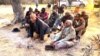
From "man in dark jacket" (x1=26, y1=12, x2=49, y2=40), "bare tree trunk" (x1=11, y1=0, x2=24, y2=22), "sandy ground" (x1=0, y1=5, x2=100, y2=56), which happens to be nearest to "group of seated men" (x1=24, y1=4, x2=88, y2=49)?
"man in dark jacket" (x1=26, y1=12, x2=49, y2=40)

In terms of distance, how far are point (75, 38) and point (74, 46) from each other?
0.88 feet

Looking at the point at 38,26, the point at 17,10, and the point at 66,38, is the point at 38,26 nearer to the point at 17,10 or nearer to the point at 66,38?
the point at 66,38

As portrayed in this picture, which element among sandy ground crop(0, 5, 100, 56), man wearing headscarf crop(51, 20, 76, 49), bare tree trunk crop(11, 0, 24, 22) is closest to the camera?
sandy ground crop(0, 5, 100, 56)

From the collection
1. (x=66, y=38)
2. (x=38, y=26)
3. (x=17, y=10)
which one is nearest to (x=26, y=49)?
(x=38, y=26)

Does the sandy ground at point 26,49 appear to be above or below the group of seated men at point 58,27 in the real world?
below

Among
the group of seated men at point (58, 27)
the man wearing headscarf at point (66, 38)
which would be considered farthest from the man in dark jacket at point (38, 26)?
the man wearing headscarf at point (66, 38)

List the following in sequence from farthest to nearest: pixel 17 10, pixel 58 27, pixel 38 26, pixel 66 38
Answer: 1. pixel 17 10
2. pixel 58 27
3. pixel 38 26
4. pixel 66 38

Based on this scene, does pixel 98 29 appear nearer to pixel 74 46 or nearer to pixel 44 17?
pixel 44 17

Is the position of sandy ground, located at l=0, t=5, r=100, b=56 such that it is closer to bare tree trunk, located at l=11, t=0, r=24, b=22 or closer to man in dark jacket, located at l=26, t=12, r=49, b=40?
man in dark jacket, located at l=26, t=12, r=49, b=40

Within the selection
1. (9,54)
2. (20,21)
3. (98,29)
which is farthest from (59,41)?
(20,21)

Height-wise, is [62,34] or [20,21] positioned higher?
[62,34]

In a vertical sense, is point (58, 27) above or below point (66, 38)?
below

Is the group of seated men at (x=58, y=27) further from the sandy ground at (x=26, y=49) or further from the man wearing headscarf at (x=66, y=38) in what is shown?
the sandy ground at (x=26, y=49)

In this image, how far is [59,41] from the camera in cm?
675
